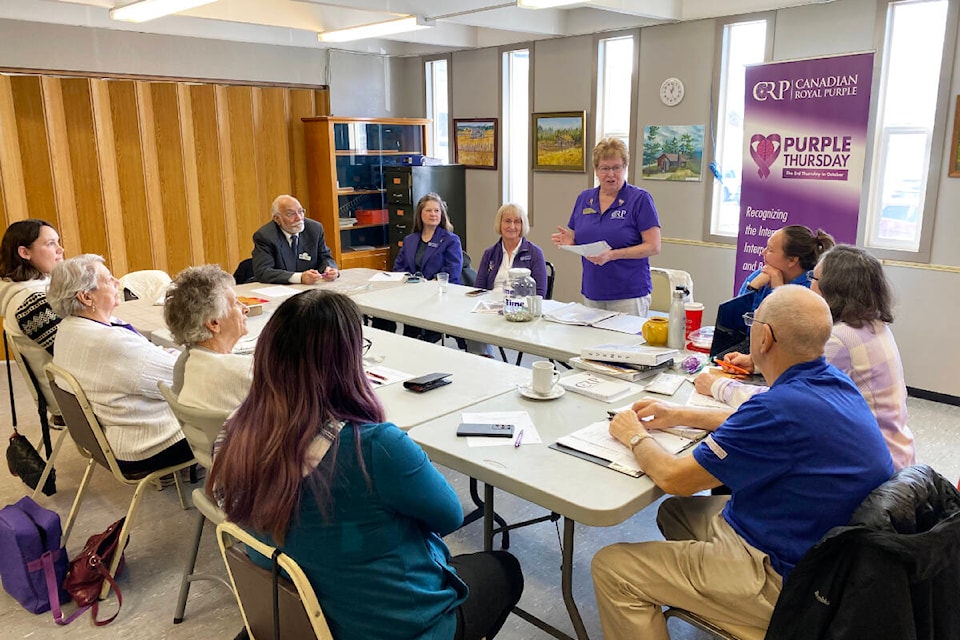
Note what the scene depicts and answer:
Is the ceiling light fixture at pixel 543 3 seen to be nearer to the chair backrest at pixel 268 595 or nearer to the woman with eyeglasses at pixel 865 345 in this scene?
the woman with eyeglasses at pixel 865 345

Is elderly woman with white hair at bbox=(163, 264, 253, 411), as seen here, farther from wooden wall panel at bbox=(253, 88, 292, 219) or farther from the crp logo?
wooden wall panel at bbox=(253, 88, 292, 219)

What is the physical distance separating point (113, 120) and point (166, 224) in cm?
96

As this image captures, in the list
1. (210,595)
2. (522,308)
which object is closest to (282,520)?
(210,595)

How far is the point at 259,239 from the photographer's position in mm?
4766

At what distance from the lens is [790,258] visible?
286cm

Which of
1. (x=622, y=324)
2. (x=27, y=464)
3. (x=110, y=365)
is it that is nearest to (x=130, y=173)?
(x=27, y=464)

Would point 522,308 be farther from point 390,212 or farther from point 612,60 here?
point 390,212

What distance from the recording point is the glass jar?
3.53 m

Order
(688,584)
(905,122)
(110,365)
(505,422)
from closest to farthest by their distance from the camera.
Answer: (688,584)
(505,422)
(110,365)
(905,122)

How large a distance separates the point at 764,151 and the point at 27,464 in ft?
→ 15.5

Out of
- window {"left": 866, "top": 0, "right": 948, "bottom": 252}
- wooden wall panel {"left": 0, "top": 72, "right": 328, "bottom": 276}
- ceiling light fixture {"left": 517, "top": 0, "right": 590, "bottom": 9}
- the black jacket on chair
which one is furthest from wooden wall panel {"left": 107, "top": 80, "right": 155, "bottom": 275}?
the black jacket on chair

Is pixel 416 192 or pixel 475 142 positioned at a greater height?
pixel 475 142

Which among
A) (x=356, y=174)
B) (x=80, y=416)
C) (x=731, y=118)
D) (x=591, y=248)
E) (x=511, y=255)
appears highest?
(x=731, y=118)

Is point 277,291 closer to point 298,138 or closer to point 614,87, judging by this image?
point 298,138
